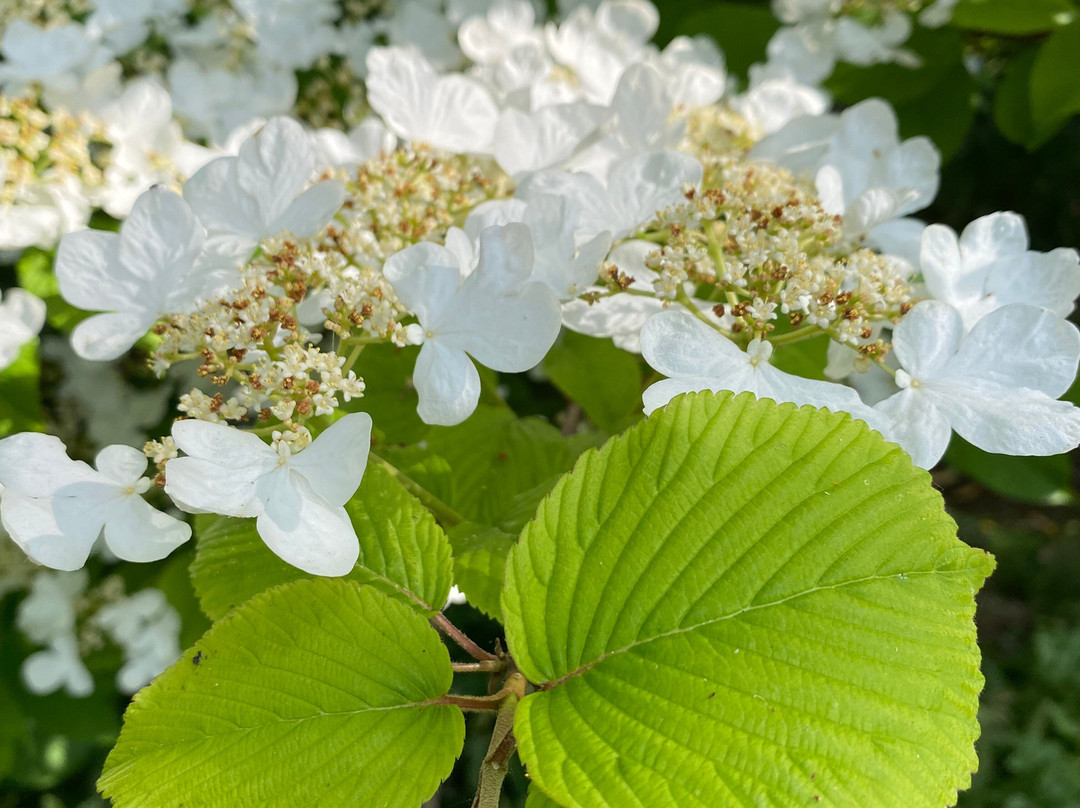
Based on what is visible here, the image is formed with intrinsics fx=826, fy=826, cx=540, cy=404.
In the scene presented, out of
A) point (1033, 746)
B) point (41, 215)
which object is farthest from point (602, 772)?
point (1033, 746)

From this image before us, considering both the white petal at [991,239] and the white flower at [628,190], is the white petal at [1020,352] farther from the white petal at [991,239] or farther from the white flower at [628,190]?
the white flower at [628,190]

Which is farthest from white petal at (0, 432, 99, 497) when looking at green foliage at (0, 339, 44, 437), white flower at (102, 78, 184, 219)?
white flower at (102, 78, 184, 219)

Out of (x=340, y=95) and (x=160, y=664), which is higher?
(x=340, y=95)

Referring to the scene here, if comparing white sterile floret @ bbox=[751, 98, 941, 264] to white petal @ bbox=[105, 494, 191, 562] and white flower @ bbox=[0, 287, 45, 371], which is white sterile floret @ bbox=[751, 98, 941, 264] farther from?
white flower @ bbox=[0, 287, 45, 371]

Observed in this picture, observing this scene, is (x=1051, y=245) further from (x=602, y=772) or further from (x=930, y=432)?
(x=602, y=772)

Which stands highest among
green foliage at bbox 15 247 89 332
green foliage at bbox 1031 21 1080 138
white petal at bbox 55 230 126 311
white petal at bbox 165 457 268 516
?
white petal at bbox 55 230 126 311

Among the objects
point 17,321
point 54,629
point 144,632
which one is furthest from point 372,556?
point 54,629

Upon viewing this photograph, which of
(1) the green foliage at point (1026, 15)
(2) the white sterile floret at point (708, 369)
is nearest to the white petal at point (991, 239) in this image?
(2) the white sterile floret at point (708, 369)
